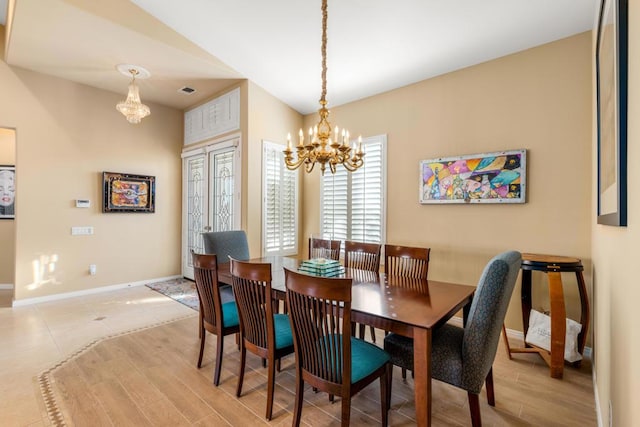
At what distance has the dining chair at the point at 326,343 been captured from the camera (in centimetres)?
160

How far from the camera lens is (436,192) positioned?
3.74m

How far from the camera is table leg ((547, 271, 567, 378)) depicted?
2.54m

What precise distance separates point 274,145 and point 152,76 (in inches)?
75.0

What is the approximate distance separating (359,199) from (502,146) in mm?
1881

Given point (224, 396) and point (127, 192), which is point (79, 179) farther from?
point (224, 396)

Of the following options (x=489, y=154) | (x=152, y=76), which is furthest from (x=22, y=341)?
(x=489, y=154)

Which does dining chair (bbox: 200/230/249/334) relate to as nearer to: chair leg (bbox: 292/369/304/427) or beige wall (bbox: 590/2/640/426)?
chair leg (bbox: 292/369/304/427)

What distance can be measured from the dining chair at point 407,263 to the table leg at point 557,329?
102 centimetres

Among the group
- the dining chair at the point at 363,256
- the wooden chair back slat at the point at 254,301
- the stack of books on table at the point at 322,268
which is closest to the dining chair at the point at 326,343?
the wooden chair back slat at the point at 254,301

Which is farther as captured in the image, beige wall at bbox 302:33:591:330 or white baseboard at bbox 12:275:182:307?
white baseboard at bbox 12:275:182:307

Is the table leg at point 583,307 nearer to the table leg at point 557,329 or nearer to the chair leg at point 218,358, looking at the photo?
the table leg at point 557,329

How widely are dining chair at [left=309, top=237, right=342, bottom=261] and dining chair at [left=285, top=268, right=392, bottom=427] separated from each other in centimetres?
160

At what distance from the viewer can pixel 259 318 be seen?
6.87 ft

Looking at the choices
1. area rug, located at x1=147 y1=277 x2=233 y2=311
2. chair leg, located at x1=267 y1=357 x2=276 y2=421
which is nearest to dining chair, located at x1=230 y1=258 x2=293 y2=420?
chair leg, located at x1=267 y1=357 x2=276 y2=421
